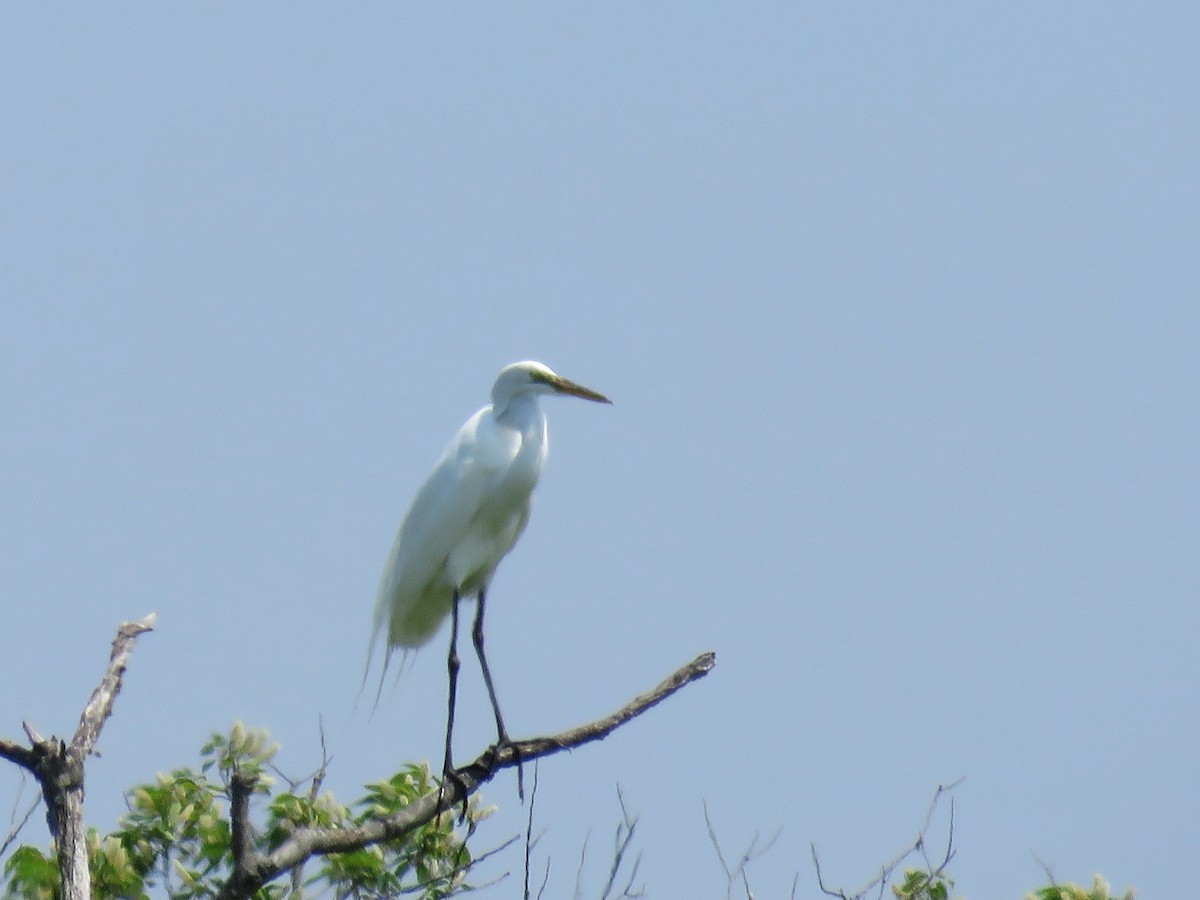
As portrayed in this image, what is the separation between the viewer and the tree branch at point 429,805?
14.2 ft

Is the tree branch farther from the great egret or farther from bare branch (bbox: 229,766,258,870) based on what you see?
the great egret

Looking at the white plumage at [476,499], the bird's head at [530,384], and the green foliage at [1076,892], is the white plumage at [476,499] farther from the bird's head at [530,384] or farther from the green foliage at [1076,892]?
the green foliage at [1076,892]

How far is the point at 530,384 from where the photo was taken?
22.9ft

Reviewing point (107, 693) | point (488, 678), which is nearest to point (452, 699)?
point (488, 678)

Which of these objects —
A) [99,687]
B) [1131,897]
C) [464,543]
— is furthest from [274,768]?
[1131,897]

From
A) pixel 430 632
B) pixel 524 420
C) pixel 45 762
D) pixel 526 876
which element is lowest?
pixel 526 876

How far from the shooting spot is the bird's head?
6.98 meters

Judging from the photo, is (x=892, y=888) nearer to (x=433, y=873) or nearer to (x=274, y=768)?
(x=433, y=873)

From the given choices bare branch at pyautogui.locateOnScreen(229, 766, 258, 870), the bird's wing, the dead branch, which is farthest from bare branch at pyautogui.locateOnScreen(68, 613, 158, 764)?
the bird's wing

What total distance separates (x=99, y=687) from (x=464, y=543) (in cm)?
238

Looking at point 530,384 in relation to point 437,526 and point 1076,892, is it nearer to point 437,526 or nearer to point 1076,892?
point 437,526

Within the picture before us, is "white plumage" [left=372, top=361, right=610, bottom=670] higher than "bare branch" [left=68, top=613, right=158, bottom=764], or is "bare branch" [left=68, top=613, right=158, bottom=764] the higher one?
"white plumage" [left=372, top=361, right=610, bottom=670]

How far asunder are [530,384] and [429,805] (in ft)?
7.29

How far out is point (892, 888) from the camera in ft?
18.4
